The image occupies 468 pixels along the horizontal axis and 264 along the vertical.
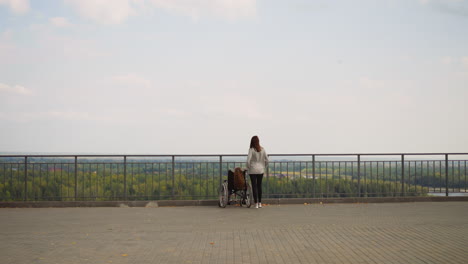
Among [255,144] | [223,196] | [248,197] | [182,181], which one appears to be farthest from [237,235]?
[182,181]

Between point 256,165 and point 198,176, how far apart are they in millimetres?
2041

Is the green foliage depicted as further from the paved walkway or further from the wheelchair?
the paved walkway

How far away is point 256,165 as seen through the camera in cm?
1591

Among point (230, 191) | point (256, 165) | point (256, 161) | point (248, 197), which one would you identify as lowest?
point (248, 197)

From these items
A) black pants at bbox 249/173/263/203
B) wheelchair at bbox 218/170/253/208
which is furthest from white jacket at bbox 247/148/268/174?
wheelchair at bbox 218/170/253/208

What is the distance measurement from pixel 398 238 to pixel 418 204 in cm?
755

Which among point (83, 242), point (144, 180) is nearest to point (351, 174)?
point (144, 180)

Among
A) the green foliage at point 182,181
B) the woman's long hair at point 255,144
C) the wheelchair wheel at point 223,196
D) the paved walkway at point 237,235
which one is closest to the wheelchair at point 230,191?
the wheelchair wheel at point 223,196

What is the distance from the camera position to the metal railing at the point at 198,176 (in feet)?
53.9

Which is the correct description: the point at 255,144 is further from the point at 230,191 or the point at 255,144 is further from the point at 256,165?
the point at 230,191

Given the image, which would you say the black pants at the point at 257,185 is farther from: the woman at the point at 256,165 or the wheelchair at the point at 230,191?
the wheelchair at the point at 230,191

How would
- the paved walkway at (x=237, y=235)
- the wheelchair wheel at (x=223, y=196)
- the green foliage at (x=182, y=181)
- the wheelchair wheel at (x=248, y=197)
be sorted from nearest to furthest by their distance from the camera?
the paved walkway at (x=237, y=235)
the wheelchair wheel at (x=223, y=196)
the wheelchair wheel at (x=248, y=197)
the green foliage at (x=182, y=181)

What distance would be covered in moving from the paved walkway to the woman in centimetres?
69

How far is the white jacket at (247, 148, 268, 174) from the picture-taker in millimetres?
15883
